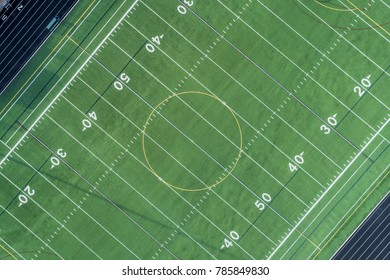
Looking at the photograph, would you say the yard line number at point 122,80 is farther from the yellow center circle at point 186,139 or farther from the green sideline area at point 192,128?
the yellow center circle at point 186,139

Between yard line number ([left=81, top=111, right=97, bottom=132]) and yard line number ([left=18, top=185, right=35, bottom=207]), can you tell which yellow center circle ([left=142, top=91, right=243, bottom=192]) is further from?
yard line number ([left=18, top=185, right=35, bottom=207])

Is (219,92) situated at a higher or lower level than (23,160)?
higher

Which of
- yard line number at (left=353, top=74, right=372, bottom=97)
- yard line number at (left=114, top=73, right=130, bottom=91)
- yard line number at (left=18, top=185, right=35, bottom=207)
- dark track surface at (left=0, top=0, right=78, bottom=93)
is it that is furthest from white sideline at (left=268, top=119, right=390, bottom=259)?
dark track surface at (left=0, top=0, right=78, bottom=93)

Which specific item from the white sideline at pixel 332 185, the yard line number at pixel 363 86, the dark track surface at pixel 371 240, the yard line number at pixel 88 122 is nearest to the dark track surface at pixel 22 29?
the yard line number at pixel 88 122

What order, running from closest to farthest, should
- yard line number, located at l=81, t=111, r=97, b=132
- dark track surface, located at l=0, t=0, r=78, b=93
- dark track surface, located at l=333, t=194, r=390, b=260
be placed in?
yard line number, located at l=81, t=111, r=97, b=132, dark track surface, located at l=0, t=0, r=78, b=93, dark track surface, located at l=333, t=194, r=390, b=260

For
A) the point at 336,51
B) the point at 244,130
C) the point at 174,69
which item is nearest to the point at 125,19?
the point at 174,69

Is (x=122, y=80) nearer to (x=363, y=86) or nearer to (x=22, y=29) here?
(x=22, y=29)

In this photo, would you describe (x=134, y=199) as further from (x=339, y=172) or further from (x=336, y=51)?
(x=336, y=51)
